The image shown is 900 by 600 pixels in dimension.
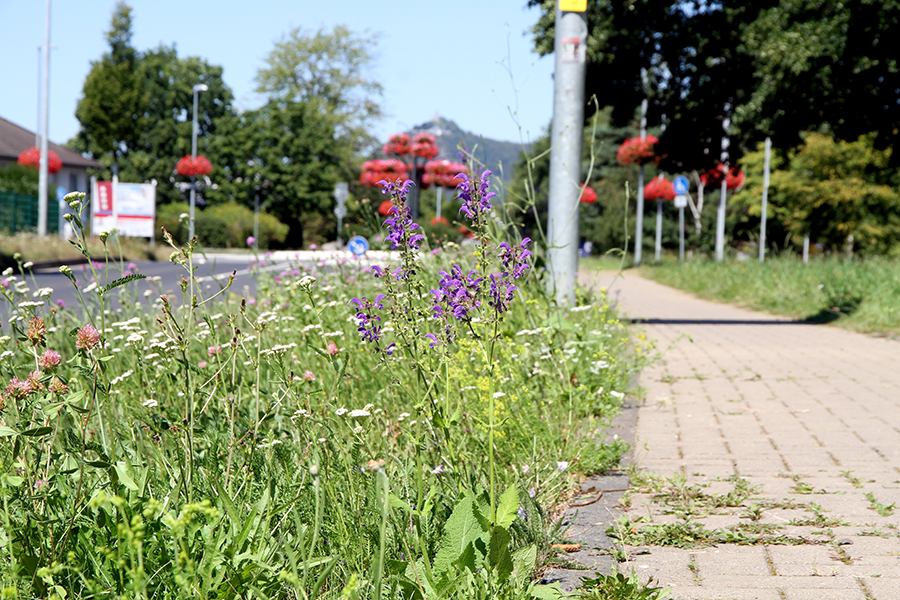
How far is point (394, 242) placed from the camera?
2566mm

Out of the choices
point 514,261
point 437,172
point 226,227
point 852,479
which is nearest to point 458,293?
point 514,261

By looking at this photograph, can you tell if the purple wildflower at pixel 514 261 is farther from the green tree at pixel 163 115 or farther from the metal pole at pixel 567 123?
the green tree at pixel 163 115

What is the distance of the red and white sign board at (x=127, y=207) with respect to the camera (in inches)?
1195

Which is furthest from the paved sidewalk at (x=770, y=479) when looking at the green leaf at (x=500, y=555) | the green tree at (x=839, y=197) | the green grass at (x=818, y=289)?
the green tree at (x=839, y=197)

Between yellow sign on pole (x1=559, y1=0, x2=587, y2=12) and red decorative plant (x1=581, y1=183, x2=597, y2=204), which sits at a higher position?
→ yellow sign on pole (x1=559, y1=0, x2=587, y2=12)

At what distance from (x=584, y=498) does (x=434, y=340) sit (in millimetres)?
1114

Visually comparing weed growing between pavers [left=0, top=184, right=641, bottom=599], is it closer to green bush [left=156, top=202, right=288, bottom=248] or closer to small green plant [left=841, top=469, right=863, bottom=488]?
small green plant [left=841, top=469, right=863, bottom=488]

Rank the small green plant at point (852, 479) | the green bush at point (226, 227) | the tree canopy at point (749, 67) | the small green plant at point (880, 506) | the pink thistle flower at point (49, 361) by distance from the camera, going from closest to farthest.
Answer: the pink thistle flower at point (49, 361) → the small green plant at point (880, 506) → the small green plant at point (852, 479) → the tree canopy at point (749, 67) → the green bush at point (226, 227)

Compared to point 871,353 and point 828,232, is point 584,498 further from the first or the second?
point 828,232

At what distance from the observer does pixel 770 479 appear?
142 inches

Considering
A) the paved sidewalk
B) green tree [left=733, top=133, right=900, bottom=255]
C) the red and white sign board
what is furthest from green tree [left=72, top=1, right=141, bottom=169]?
the paved sidewalk

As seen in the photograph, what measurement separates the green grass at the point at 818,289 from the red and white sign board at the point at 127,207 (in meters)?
20.5

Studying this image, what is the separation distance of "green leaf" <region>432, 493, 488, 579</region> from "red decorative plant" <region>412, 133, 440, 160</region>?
59.6ft

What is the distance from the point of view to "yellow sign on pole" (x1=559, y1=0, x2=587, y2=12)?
23.1 feet
